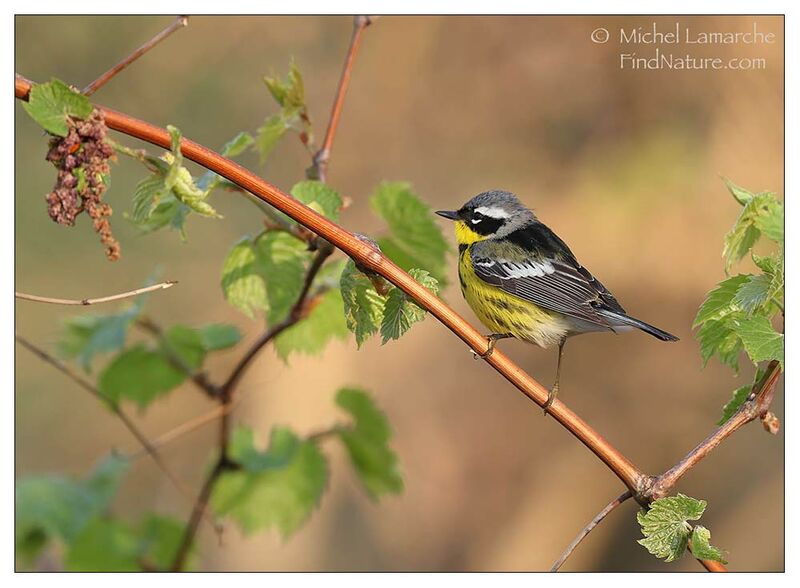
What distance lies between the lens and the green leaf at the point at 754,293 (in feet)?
4.42

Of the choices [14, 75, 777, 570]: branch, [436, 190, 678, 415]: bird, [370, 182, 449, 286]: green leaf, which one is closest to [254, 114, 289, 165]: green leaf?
[370, 182, 449, 286]: green leaf

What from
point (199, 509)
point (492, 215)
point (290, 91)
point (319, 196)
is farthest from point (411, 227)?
point (199, 509)

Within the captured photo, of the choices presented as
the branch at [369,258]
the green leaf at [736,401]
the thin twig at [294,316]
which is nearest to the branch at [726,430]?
the branch at [369,258]

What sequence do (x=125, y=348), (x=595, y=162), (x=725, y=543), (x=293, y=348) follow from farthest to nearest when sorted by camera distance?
(x=595, y=162) < (x=725, y=543) < (x=125, y=348) < (x=293, y=348)

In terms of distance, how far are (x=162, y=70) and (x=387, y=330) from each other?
4730 millimetres

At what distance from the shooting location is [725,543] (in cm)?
468

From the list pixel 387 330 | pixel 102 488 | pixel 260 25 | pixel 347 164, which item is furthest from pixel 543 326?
pixel 260 25

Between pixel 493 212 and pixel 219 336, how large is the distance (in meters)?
0.99

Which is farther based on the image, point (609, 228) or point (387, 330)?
point (609, 228)

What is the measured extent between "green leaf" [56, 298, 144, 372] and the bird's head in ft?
3.46

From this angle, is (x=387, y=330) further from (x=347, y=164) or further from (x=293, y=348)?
(x=347, y=164)

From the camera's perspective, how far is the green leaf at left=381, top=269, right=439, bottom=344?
133cm

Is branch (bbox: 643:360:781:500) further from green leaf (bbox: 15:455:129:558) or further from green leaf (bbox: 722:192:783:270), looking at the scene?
green leaf (bbox: 15:455:129:558)

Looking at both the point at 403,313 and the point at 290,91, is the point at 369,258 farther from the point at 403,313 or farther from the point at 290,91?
the point at 290,91
